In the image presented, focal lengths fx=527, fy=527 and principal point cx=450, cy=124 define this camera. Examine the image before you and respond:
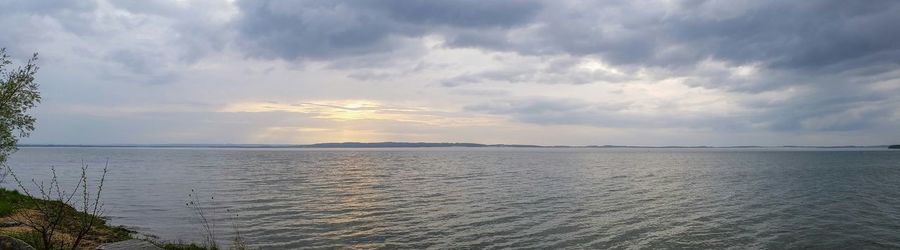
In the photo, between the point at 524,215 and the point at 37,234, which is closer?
the point at 37,234

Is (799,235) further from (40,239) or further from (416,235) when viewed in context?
(40,239)

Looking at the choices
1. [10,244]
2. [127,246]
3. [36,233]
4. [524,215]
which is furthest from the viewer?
[524,215]

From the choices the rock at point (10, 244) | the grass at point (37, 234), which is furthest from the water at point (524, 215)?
the rock at point (10, 244)

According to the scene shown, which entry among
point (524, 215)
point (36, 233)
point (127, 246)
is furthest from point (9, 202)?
point (524, 215)

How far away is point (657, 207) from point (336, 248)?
2678cm

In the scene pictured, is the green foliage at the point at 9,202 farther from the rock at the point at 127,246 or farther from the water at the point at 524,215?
the rock at the point at 127,246

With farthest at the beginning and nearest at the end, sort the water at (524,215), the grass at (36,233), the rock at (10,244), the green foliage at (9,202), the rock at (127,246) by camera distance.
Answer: the water at (524,215) → the green foliage at (9,202) → the grass at (36,233) → the rock at (127,246) → the rock at (10,244)

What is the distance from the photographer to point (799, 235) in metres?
29.7

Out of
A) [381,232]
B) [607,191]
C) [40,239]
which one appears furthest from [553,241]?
[607,191]

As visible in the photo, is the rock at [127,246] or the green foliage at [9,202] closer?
the rock at [127,246]

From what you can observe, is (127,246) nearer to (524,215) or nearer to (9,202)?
(9,202)

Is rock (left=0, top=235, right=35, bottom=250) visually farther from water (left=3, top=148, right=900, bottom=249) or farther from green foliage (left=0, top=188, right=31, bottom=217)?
green foliage (left=0, top=188, right=31, bottom=217)

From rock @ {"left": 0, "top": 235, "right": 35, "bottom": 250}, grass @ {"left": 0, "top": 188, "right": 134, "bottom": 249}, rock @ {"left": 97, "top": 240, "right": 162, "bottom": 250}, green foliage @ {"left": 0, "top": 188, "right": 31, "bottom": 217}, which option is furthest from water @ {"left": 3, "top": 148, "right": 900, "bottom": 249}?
→ rock @ {"left": 0, "top": 235, "right": 35, "bottom": 250}

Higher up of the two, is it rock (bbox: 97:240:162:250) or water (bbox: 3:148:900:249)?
rock (bbox: 97:240:162:250)
